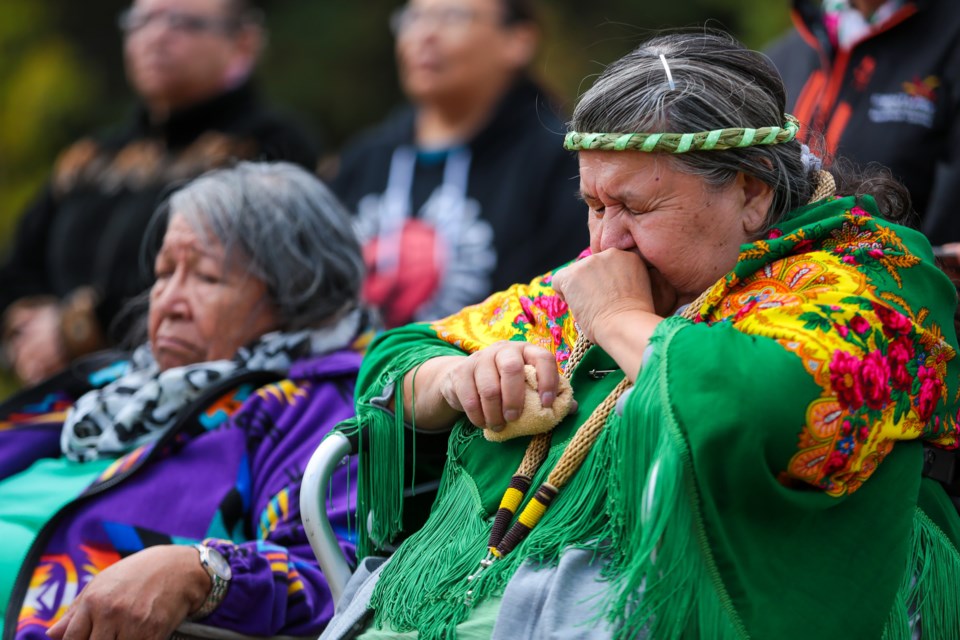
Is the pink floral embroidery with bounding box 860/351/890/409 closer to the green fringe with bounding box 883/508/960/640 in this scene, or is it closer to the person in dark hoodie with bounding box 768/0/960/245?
the green fringe with bounding box 883/508/960/640

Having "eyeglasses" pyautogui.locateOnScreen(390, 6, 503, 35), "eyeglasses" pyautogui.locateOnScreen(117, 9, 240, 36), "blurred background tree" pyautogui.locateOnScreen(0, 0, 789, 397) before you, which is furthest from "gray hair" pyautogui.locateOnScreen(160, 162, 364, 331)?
"blurred background tree" pyautogui.locateOnScreen(0, 0, 789, 397)

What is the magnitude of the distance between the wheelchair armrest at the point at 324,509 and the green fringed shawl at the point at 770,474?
181 millimetres

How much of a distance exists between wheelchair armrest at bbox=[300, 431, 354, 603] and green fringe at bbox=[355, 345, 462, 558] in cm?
4

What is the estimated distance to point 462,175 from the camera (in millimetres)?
4422

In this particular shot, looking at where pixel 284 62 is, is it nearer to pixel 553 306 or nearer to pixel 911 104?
pixel 911 104

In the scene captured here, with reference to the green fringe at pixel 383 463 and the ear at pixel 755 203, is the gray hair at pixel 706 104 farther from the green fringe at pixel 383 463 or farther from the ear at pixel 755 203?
the green fringe at pixel 383 463

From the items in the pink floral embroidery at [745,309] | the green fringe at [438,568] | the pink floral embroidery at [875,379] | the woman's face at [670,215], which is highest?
the woman's face at [670,215]

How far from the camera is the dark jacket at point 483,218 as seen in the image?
4.13m

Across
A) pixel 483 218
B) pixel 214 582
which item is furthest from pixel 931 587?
pixel 483 218

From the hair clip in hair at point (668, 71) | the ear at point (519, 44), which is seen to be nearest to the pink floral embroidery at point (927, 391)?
the hair clip in hair at point (668, 71)

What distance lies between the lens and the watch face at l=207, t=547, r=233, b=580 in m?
2.30

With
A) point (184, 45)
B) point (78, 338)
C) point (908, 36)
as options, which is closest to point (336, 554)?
point (908, 36)

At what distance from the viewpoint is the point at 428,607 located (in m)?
1.96

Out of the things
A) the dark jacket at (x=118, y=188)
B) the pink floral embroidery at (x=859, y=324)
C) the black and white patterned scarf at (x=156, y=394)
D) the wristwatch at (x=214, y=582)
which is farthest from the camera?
the dark jacket at (x=118, y=188)
